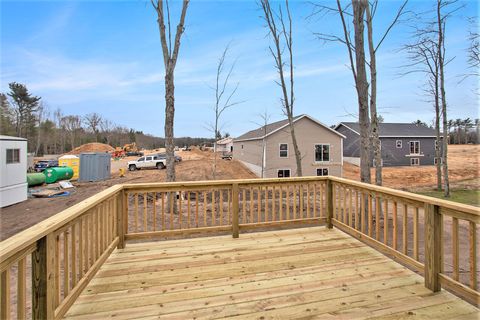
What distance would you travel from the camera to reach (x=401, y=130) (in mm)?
26125

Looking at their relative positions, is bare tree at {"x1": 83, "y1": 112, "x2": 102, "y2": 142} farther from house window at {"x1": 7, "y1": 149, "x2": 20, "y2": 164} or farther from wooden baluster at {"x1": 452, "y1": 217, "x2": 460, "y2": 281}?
wooden baluster at {"x1": 452, "y1": 217, "x2": 460, "y2": 281}

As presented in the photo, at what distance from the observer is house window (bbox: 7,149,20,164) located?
10457 mm

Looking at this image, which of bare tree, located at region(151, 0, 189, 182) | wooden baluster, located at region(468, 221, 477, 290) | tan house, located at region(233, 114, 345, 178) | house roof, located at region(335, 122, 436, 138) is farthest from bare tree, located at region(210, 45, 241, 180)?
house roof, located at region(335, 122, 436, 138)

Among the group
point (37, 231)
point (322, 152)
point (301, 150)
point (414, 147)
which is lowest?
point (37, 231)

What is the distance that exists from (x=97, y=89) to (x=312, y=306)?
2056 cm

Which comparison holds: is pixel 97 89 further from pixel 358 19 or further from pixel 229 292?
pixel 229 292

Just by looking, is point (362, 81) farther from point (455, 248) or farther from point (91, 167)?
point (91, 167)

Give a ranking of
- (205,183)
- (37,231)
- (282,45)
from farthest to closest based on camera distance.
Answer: (282,45) < (205,183) < (37,231)

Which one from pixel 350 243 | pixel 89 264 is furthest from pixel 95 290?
pixel 350 243

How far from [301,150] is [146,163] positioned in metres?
14.4

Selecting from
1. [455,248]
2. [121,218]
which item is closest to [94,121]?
[121,218]

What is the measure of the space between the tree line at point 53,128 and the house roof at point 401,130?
30.1 m

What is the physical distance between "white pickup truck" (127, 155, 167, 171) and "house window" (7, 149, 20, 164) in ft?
39.8

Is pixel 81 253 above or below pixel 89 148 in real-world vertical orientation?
below
